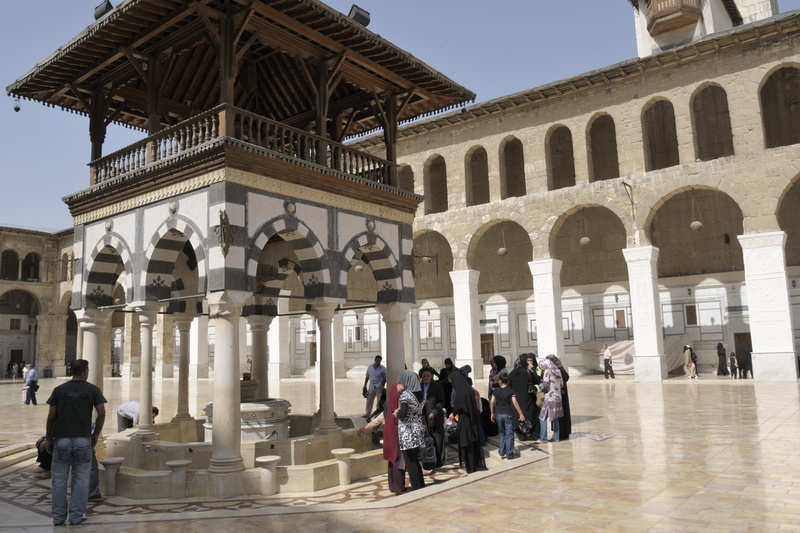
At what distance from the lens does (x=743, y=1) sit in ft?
93.6

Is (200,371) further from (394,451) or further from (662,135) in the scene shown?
(394,451)

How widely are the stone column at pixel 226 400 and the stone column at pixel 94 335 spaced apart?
3102 millimetres

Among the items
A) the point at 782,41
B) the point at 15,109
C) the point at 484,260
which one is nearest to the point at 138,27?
the point at 15,109

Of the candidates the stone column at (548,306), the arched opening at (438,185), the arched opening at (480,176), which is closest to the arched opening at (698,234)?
the stone column at (548,306)

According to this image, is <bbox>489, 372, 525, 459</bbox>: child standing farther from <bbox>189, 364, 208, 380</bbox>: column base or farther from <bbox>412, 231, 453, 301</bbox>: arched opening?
<bbox>189, 364, 208, 380</bbox>: column base

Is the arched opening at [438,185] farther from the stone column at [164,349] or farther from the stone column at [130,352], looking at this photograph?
the stone column at [130,352]

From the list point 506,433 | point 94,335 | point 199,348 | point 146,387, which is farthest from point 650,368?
point 199,348

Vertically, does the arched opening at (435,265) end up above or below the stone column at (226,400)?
above

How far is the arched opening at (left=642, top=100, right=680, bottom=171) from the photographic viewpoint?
23.8 meters

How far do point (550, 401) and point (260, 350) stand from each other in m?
5.05

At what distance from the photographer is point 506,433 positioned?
8.23 meters

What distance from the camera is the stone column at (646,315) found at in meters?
19.9

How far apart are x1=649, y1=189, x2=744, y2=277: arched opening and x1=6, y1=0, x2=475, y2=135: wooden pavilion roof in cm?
1500

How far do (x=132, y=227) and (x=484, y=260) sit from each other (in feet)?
68.2
